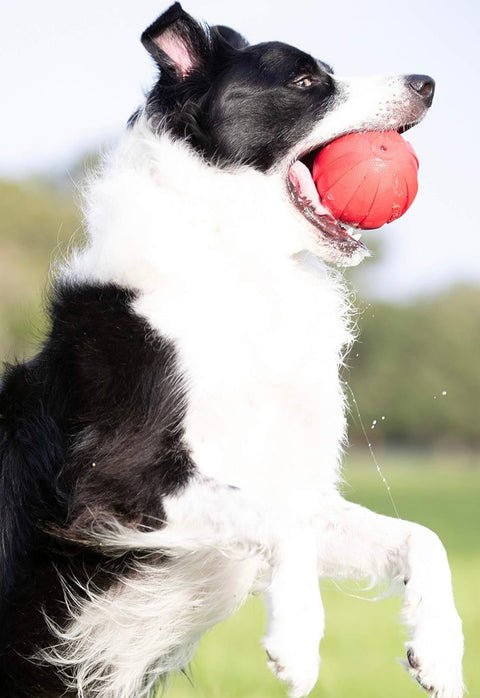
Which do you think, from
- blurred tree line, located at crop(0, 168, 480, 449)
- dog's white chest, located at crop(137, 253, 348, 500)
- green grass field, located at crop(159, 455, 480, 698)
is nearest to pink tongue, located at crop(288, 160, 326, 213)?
dog's white chest, located at crop(137, 253, 348, 500)

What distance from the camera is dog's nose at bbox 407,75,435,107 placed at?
4.72 m

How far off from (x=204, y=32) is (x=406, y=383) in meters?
66.9

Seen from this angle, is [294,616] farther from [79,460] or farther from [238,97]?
[238,97]

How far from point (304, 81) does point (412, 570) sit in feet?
7.57

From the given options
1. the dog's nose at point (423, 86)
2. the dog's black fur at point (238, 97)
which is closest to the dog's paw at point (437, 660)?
the dog's black fur at point (238, 97)

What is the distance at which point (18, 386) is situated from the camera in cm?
435

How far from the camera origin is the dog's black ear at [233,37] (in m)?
5.11

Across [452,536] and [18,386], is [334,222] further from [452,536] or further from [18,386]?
[452,536]

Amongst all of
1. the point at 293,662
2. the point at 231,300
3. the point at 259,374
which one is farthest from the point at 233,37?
the point at 293,662

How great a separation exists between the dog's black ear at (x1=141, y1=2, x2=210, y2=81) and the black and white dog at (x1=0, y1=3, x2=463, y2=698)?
0.01 metres

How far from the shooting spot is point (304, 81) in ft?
15.6

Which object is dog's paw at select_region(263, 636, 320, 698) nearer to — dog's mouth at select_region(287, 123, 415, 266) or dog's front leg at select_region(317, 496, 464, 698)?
dog's front leg at select_region(317, 496, 464, 698)

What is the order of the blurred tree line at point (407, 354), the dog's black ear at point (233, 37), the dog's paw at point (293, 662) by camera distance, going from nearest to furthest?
1. the dog's paw at point (293, 662)
2. the dog's black ear at point (233, 37)
3. the blurred tree line at point (407, 354)

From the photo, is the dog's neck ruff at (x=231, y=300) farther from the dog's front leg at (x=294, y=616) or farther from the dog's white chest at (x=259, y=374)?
the dog's front leg at (x=294, y=616)
